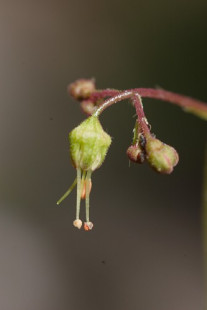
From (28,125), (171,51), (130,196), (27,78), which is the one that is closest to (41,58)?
(27,78)

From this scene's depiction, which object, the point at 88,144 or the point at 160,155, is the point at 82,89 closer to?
the point at 88,144

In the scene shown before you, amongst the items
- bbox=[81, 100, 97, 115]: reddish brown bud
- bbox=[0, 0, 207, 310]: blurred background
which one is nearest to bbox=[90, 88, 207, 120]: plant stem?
bbox=[81, 100, 97, 115]: reddish brown bud

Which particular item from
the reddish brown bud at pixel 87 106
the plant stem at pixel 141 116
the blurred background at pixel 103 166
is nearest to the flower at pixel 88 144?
the plant stem at pixel 141 116

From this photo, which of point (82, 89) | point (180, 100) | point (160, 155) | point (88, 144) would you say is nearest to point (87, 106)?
point (82, 89)

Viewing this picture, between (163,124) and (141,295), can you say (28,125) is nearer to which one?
(163,124)

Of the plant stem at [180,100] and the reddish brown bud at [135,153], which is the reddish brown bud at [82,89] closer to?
the plant stem at [180,100]

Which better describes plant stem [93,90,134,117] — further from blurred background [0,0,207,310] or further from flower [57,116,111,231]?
blurred background [0,0,207,310]
